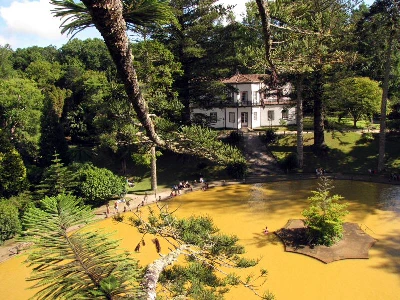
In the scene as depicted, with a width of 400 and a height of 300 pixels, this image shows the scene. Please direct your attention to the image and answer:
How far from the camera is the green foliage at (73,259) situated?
2.42 m

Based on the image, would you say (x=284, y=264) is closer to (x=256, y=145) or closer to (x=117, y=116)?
(x=117, y=116)

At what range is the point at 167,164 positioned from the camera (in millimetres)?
28594

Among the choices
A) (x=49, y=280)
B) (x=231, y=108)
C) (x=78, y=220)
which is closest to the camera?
(x=49, y=280)

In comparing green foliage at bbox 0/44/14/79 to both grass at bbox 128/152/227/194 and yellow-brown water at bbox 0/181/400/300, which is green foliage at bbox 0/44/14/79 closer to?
grass at bbox 128/152/227/194

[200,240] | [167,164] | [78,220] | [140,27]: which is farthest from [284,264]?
[167,164]

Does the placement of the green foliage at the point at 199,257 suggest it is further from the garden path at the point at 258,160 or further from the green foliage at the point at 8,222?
the garden path at the point at 258,160

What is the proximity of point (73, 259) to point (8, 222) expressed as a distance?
53.7 feet

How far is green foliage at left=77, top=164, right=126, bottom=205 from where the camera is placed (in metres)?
20.3

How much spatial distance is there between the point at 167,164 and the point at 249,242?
1472 centimetres

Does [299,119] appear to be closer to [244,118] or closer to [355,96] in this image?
[355,96]

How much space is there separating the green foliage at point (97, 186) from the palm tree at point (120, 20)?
1941cm

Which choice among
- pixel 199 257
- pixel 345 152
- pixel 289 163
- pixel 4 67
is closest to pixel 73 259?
pixel 199 257

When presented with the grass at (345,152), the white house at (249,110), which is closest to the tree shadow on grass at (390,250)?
the grass at (345,152)

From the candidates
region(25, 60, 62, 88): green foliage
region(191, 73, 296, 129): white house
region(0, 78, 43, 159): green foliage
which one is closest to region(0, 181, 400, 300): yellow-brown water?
region(0, 78, 43, 159): green foliage
